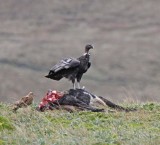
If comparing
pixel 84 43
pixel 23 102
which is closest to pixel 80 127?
pixel 23 102

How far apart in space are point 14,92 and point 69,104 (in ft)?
174

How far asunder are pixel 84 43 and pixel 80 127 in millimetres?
88064

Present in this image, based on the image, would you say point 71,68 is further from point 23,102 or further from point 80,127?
point 80,127

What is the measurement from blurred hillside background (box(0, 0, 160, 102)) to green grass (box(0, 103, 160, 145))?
35.0 m

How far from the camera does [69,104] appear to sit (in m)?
21.2

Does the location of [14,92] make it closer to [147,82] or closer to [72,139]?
[147,82]

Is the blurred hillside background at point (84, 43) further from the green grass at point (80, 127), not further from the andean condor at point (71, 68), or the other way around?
the green grass at point (80, 127)

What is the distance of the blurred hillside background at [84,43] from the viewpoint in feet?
270

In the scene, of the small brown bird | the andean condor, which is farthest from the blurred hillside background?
the small brown bird

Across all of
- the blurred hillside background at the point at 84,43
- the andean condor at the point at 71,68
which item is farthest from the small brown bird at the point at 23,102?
the blurred hillside background at the point at 84,43

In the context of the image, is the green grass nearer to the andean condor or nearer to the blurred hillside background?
the andean condor

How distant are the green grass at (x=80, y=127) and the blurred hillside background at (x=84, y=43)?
115 ft

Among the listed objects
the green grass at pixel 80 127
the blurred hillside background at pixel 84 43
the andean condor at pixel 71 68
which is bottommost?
the green grass at pixel 80 127

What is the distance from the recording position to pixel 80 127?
17984 mm
